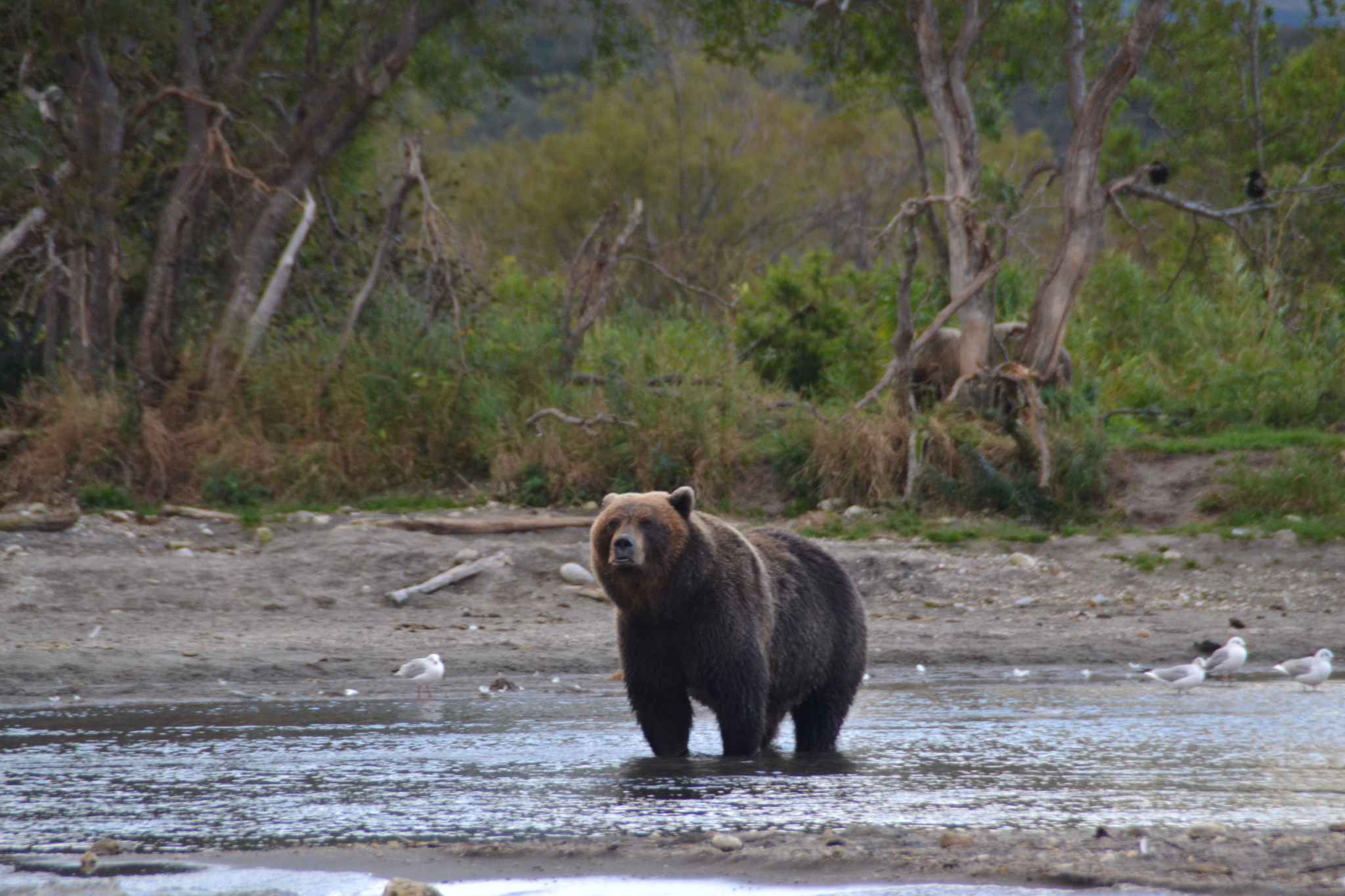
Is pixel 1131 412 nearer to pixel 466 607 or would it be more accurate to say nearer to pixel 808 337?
pixel 808 337

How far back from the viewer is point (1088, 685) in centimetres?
752

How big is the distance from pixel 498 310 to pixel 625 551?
31.1 ft

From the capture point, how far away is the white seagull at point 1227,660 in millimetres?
7598

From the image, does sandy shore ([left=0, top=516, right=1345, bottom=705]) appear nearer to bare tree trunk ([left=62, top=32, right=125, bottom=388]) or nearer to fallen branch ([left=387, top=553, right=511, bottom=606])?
fallen branch ([left=387, top=553, right=511, bottom=606])

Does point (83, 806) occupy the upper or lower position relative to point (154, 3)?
lower

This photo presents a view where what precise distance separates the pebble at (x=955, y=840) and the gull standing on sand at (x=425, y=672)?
A: 14.2ft

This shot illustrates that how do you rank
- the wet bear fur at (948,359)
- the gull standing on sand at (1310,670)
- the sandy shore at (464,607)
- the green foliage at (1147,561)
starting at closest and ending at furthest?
1. the gull standing on sand at (1310,670)
2. the sandy shore at (464,607)
3. the green foliage at (1147,561)
4. the wet bear fur at (948,359)

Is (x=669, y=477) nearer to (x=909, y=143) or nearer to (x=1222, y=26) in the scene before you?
(x=1222, y=26)

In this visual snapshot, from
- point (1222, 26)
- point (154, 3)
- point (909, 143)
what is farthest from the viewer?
point (909, 143)

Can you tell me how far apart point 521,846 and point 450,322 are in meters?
10.2

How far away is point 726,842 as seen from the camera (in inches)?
143

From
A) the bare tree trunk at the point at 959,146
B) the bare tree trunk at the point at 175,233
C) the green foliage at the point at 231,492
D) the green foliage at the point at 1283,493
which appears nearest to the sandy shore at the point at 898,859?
the green foliage at the point at 1283,493

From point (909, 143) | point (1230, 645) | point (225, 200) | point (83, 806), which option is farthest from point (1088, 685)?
point (909, 143)

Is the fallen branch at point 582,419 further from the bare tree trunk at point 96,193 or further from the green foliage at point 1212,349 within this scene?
the green foliage at point 1212,349
